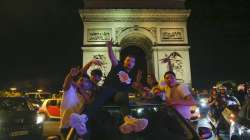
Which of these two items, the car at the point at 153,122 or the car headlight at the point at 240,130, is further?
the car headlight at the point at 240,130

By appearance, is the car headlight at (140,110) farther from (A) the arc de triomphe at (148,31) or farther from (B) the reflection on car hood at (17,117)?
(A) the arc de triomphe at (148,31)

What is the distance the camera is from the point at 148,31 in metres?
26.9

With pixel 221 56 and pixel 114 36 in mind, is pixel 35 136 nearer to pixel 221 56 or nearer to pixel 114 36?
pixel 114 36

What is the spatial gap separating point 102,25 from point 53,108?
13.4m

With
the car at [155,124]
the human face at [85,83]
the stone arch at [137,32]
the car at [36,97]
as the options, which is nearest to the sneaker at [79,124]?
the car at [155,124]

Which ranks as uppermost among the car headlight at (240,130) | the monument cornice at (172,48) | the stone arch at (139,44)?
the stone arch at (139,44)

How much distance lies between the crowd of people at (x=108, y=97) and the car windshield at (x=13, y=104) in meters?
3.87

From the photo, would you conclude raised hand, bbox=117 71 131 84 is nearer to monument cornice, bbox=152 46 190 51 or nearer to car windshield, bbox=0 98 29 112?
car windshield, bbox=0 98 29 112

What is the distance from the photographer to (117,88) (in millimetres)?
4703

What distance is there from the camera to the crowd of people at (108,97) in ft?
11.8

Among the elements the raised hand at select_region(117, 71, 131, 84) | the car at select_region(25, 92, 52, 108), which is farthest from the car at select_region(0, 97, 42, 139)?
the car at select_region(25, 92, 52, 108)

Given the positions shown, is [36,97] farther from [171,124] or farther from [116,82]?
[171,124]

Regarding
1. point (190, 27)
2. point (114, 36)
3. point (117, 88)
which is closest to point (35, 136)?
point (117, 88)

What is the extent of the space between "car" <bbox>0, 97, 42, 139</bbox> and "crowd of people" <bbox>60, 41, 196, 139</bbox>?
3170 mm
